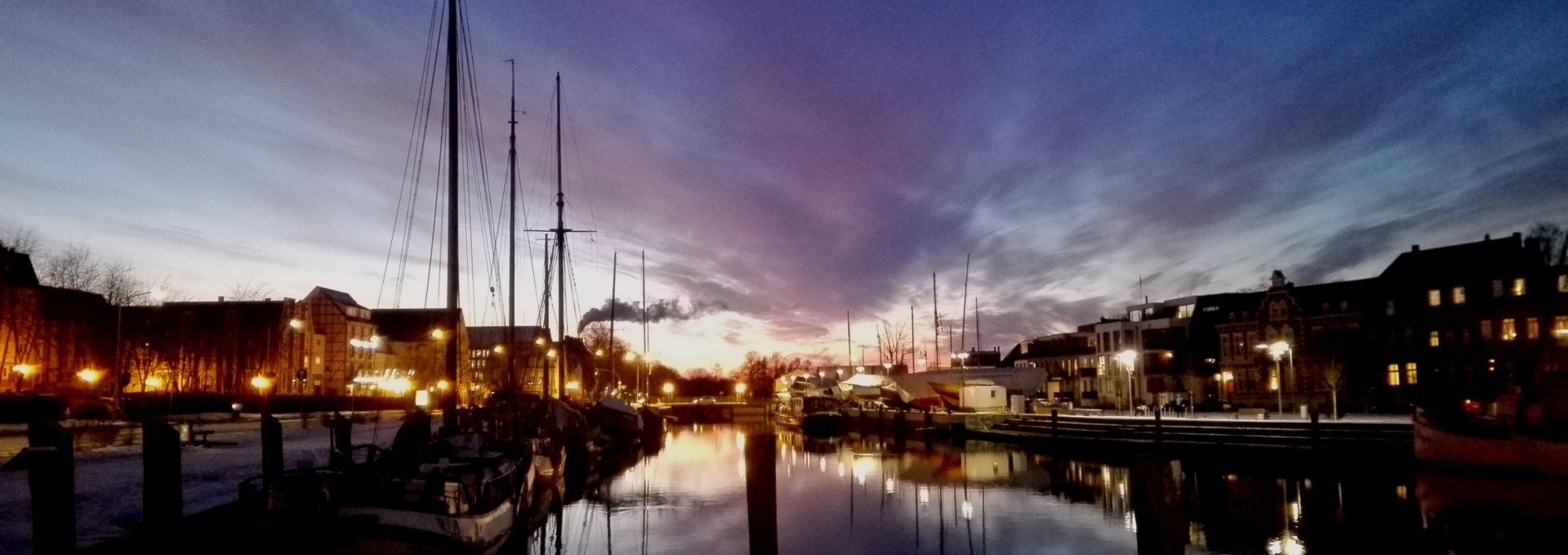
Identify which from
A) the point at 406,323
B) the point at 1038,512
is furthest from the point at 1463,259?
the point at 406,323

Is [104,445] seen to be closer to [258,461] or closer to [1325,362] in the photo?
[258,461]

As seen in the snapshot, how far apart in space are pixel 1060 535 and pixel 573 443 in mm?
31325

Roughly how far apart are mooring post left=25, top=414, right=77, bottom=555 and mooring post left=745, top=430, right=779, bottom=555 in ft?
34.5

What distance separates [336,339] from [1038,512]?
84.0 metres

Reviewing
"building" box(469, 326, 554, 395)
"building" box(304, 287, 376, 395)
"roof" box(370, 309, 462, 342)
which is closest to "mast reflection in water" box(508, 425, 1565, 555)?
"building" box(469, 326, 554, 395)

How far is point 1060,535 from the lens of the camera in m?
26.9

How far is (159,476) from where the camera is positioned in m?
16.9

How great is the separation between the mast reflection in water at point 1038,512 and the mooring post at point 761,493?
183 inches

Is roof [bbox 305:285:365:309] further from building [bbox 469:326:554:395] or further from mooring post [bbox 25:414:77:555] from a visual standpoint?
mooring post [bbox 25:414:77:555]

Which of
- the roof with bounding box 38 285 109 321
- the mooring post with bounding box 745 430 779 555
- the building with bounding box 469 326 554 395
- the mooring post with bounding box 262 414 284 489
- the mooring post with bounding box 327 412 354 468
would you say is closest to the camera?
the mooring post with bounding box 745 430 779 555

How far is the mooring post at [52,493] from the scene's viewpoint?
14.2 meters

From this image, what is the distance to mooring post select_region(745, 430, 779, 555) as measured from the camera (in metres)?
12.3

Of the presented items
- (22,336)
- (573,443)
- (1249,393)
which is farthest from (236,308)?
(1249,393)

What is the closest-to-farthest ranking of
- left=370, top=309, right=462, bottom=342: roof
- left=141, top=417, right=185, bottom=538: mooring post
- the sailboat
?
left=141, top=417, right=185, bottom=538: mooring post
the sailboat
left=370, top=309, right=462, bottom=342: roof
